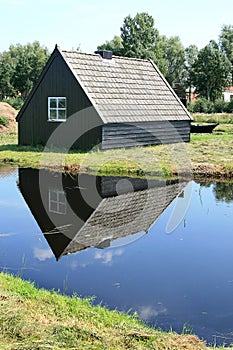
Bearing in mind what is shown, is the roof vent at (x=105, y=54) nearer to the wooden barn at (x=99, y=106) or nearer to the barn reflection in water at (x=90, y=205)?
the wooden barn at (x=99, y=106)

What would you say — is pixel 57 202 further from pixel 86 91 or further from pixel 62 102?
pixel 62 102

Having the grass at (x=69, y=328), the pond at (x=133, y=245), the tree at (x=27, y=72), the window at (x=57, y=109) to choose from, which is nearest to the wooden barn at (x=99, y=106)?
the window at (x=57, y=109)

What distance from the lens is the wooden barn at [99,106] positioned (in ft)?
67.4

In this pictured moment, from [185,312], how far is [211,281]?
1.15 meters

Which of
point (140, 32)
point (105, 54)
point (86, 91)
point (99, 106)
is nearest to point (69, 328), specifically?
point (99, 106)

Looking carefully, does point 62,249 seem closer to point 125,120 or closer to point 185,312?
point 185,312

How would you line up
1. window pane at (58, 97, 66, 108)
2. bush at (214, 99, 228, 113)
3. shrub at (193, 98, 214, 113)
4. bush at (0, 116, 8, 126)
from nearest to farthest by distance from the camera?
1. window pane at (58, 97, 66, 108)
2. bush at (0, 116, 8, 126)
3. bush at (214, 99, 228, 113)
4. shrub at (193, 98, 214, 113)

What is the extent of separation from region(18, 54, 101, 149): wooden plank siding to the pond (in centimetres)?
535

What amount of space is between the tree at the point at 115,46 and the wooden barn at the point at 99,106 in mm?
44083

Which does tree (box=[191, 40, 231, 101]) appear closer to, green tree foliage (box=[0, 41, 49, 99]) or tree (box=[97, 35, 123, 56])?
tree (box=[97, 35, 123, 56])

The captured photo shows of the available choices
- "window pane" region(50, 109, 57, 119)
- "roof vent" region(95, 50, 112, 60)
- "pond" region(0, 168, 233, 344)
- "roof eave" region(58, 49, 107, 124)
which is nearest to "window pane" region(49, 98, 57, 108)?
"window pane" region(50, 109, 57, 119)

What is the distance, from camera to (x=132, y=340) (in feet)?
18.2

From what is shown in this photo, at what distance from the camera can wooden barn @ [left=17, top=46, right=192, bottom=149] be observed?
2053 cm

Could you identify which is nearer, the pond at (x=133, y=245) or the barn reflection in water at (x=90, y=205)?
the pond at (x=133, y=245)
